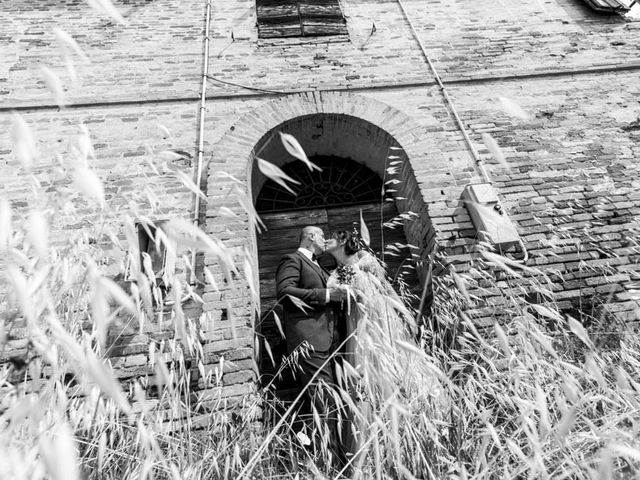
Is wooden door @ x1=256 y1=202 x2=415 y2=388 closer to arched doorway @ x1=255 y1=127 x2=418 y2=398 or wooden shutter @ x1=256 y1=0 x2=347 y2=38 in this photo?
arched doorway @ x1=255 y1=127 x2=418 y2=398

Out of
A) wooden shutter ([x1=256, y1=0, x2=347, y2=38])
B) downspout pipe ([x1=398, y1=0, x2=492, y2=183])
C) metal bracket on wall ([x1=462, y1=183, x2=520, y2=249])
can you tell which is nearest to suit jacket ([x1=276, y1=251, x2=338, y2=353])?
metal bracket on wall ([x1=462, y1=183, x2=520, y2=249])

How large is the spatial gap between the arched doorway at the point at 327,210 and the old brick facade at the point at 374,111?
0.68ft

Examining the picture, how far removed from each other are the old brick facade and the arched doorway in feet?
0.68

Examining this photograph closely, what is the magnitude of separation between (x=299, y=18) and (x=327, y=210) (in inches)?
122

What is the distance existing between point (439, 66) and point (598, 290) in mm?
3276

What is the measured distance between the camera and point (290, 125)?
4426 mm

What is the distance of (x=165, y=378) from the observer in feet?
3.94

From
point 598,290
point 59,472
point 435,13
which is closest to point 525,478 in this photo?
point 59,472

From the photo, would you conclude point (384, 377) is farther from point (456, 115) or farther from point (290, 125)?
point (456, 115)

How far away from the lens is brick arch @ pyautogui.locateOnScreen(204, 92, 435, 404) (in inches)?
139

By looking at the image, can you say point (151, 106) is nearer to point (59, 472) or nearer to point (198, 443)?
point (198, 443)

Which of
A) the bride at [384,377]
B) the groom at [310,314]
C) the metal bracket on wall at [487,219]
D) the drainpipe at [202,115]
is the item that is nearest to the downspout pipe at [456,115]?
the metal bracket on wall at [487,219]

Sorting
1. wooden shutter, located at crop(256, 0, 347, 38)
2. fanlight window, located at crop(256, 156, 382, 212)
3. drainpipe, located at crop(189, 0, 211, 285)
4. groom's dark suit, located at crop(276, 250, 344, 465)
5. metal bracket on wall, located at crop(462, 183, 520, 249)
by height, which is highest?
wooden shutter, located at crop(256, 0, 347, 38)

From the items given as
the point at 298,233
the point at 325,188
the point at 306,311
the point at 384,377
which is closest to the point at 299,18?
the point at 325,188
